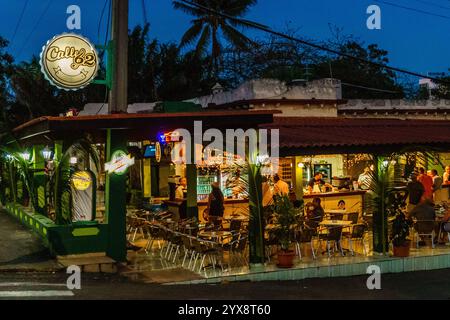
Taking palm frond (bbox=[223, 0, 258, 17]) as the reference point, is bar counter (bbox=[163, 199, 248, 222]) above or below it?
below

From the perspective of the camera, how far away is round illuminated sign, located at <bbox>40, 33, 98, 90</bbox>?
12383mm

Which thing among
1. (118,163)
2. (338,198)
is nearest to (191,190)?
(118,163)

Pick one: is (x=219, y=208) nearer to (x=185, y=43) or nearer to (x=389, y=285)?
(x=389, y=285)

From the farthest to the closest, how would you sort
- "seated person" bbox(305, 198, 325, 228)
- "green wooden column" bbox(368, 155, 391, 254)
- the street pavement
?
"seated person" bbox(305, 198, 325, 228), "green wooden column" bbox(368, 155, 391, 254), the street pavement

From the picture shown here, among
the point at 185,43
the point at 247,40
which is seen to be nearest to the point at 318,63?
the point at 247,40

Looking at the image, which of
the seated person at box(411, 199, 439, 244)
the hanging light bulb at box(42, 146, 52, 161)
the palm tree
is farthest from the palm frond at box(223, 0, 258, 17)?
the seated person at box(411, 199, 439, 244)

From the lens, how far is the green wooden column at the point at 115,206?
1215cm

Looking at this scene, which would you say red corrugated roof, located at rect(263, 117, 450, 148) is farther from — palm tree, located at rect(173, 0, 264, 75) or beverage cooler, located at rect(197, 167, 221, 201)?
palm tree, located at rect(173, 0, 264, 75)

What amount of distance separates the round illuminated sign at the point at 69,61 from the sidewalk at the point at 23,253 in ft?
11.8

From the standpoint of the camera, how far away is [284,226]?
11.8m

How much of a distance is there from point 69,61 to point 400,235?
814 centimetres

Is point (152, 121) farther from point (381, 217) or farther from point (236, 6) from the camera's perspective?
point (236, 6)

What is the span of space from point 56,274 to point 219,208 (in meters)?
5.42

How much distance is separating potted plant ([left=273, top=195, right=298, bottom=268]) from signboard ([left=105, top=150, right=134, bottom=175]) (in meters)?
3.23
